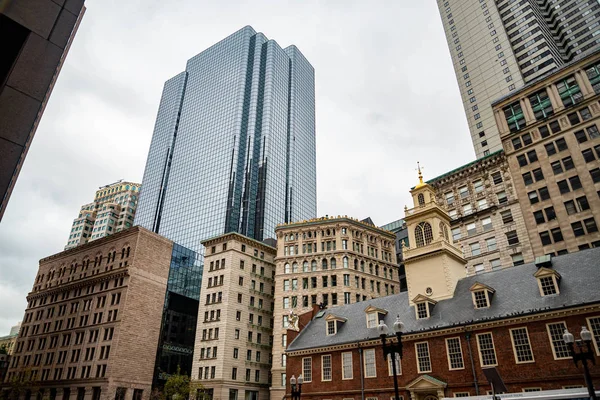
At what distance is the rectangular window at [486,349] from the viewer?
1297 inches

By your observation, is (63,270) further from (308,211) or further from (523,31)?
(523,31)

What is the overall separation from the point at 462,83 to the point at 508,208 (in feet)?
242

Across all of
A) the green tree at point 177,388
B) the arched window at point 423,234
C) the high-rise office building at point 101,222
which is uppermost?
the high-rise office building at point 101,222

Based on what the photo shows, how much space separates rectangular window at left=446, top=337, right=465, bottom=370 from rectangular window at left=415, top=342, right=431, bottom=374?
75.8 inches

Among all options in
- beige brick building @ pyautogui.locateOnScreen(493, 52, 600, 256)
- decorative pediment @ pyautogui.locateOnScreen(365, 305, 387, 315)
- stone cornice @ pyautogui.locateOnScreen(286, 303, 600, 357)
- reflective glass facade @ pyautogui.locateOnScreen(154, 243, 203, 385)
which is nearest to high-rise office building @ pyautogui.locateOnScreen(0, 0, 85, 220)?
stone cornice @ pyautogui.locateOnScreen(286, 303, 600, 357)

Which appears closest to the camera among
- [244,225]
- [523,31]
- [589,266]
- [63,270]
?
[589,266]

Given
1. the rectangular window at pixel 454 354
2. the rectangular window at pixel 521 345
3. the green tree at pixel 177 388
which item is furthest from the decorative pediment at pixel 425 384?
the green tree at pixel 177 388

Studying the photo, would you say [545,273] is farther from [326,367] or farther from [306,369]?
[306,369]

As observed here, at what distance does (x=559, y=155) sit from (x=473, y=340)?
36.7 metres

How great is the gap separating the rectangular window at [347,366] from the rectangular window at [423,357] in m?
7.28

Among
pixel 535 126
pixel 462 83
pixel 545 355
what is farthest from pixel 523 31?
pixel 545 355

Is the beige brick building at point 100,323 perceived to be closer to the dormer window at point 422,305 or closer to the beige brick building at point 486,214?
the dormer window at point 422,305

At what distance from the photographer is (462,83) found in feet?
412

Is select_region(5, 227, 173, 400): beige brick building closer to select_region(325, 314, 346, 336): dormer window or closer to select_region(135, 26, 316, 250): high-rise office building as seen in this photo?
select_region(325, 314, 346, 336): dormer window
